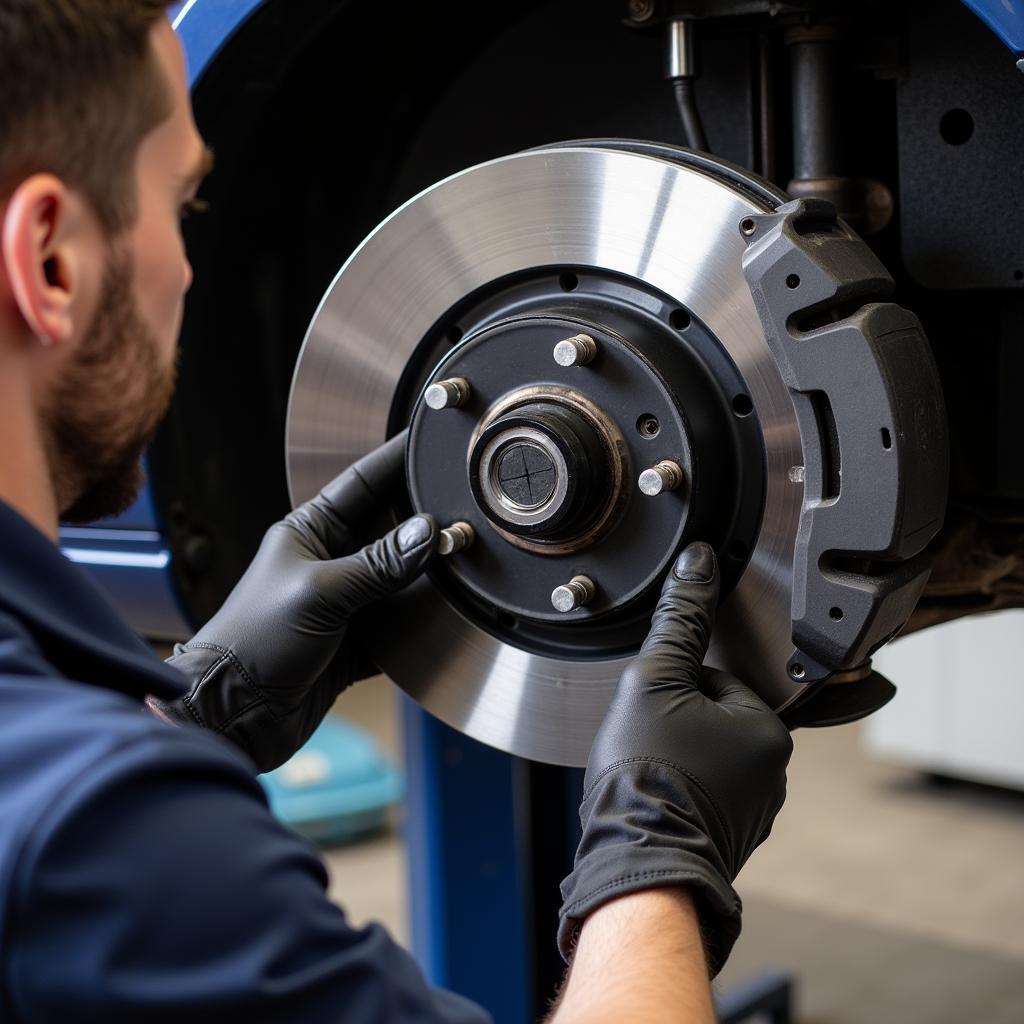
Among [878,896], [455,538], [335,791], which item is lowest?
[878,896]

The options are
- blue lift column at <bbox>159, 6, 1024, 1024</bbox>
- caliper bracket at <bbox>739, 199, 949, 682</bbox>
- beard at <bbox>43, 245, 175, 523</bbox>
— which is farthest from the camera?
blue lift column at <bbox>159, 6, 1024, 1024</bbox>

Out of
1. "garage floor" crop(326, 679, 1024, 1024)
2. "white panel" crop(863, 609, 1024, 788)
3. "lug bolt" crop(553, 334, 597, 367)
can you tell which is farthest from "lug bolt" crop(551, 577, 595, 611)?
"white panel" crop(863, 609, 1024, 788)

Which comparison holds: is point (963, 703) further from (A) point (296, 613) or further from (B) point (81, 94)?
(B) point (81, 94)

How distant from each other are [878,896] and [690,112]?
2118 mm

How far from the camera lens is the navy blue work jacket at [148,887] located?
0.42 meters

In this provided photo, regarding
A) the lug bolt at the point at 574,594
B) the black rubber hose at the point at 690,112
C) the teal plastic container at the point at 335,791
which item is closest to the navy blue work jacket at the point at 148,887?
the lug bolt at the point at 574,594

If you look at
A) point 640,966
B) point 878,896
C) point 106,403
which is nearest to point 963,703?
point 878,896

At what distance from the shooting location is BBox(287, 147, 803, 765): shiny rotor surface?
0.72 meters

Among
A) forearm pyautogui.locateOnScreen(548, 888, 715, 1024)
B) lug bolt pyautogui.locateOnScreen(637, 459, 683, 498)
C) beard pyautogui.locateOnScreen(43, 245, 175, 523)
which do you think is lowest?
forearm pyautogui.locateOnScreen(548, 888, 715, 1024)

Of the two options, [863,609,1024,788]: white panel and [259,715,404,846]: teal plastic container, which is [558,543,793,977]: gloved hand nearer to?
[259,715,404,846]: teal plastic container

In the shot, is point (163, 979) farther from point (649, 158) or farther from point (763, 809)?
point (649, 158)

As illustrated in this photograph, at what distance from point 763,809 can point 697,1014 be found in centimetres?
17

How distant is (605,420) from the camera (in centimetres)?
74

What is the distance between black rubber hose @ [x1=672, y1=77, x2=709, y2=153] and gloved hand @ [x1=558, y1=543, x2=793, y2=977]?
0.83ft
